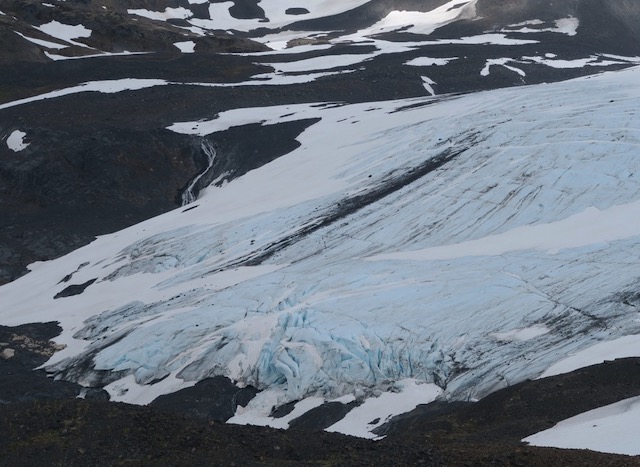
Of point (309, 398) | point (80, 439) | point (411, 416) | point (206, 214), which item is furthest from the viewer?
point (206, 214)

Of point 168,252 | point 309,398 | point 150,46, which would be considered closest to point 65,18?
point 150,46

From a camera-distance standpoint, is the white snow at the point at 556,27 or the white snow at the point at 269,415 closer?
the white snow at the point at 269,415

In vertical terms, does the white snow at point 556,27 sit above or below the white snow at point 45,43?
below

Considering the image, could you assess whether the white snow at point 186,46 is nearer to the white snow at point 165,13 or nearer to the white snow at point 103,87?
the white snow at point 103,87

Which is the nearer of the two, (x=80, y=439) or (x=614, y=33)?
(x=80, y=439)

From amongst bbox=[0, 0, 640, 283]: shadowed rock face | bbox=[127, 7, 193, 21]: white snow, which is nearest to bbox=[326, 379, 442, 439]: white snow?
bbox=[0, 0, 640, 283]: shadowed rock face

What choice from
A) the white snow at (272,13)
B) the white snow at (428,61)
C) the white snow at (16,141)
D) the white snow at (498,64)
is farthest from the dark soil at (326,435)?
the white snow at (272,13)

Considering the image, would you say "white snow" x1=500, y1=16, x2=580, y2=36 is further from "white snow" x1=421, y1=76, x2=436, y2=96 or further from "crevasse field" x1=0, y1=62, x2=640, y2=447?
"crevasse field" x1=0, y1=62, x2=640, y2=447

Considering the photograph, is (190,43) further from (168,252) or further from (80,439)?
(80,439)

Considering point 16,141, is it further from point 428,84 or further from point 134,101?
point 428,84
